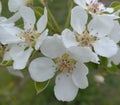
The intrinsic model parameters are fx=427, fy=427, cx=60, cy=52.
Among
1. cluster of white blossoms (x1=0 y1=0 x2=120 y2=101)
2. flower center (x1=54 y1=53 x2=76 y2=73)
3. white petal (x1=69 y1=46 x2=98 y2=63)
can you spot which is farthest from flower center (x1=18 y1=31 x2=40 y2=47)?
white petal (x1=69 y1=46 x2=98 y2=63)

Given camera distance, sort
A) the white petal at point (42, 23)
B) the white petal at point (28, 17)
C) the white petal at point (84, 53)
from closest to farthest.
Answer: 1. the white petal at point (84, 53)
2. the white petal at point (42, 23)
3. the white petal at point (28, 17)

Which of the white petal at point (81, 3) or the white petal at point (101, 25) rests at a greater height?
the white petal at point (81, 3)

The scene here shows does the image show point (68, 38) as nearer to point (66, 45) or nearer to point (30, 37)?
point (66, 45)

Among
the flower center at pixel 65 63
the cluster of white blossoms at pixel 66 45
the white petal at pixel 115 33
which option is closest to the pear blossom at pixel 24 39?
the cluster of white blossoms at pixel 66 45

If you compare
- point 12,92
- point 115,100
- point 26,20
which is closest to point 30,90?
point 12,92

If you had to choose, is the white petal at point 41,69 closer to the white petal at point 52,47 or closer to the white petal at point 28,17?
the white petal at point 52,47

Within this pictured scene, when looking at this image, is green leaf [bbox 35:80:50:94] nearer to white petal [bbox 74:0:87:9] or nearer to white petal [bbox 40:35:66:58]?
white petal [bbox 40:35:66:58]

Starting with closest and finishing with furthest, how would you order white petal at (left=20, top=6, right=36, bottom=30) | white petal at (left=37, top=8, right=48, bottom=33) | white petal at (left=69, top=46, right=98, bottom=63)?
white petal at (left=69, top=46, right=98, bottom=63) → white petal at (left=37, top=8, right=48, bottom=33) → white petal at (left=20, top=6, right=36, bottom=30)
